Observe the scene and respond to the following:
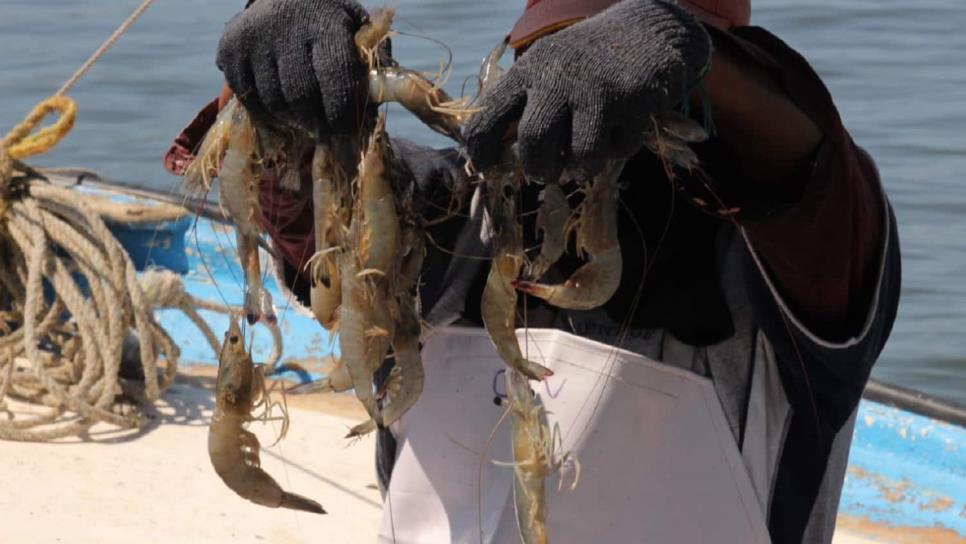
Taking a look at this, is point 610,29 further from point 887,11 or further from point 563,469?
point 887,11

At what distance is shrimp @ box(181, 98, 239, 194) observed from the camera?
1794 millimetres

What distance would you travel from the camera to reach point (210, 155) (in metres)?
1.83

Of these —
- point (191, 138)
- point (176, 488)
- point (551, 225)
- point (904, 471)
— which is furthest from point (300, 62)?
point (904, 471)

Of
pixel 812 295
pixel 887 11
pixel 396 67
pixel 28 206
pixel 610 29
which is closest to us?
pixel 610 29

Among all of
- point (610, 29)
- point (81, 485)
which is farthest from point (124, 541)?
point (610, 29)

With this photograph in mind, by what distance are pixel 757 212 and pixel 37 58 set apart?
912 cm

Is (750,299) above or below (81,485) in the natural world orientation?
above

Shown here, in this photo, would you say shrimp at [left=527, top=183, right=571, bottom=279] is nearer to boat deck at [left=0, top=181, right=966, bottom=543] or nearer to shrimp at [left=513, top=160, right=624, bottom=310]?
shrimp at [left=513, top=160, right=624, bottom=310]

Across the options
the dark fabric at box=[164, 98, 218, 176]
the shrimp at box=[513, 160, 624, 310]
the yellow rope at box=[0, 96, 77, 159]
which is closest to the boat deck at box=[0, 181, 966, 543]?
the yellow rope at box=[0, 96, 77, 159]

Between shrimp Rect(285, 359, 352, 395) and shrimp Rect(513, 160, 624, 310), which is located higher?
shrimp Rect(513, 160, 624, 310)

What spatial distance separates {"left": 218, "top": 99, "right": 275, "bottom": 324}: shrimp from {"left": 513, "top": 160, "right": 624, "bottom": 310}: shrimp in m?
0.35

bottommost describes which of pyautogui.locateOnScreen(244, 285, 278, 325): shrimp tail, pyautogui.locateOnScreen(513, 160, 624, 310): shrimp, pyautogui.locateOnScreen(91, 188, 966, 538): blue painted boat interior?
pyautogui.locateOnScreen(91, 188, 966, 538): blue painted boat interior

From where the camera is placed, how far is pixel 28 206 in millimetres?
4215

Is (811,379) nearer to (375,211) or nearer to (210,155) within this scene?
(375,211)
